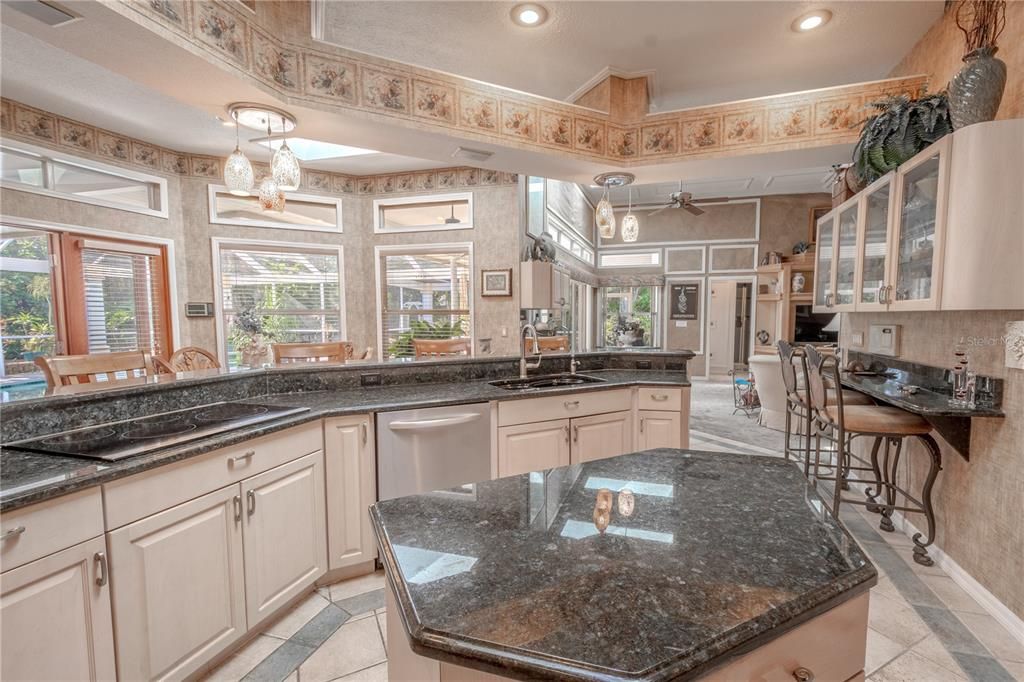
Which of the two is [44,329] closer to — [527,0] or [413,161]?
[413,161]

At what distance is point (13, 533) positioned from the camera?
1089 millimetres

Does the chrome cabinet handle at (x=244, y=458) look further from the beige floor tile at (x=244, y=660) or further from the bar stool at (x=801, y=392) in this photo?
the bar stool at (x=801, y=392)

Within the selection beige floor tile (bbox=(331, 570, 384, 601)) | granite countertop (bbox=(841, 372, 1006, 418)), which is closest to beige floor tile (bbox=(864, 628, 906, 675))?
granite countertop (bbox=(841, 372, 1006, 418))

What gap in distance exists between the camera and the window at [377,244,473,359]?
5.61 m

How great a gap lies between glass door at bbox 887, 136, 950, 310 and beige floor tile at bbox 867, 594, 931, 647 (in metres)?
1.39

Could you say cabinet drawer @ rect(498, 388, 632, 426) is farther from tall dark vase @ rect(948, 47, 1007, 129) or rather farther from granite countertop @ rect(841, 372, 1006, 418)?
tall dark vase @ rect(948, 47, 1007, 129)

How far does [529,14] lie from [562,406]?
7.66 ft

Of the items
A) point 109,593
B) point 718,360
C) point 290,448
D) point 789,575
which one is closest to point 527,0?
point 290,448

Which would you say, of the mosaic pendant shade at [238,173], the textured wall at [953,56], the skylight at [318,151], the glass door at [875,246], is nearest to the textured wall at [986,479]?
the glass door at [875,246]

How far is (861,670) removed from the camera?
2.54ft

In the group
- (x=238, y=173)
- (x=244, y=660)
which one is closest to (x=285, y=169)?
(x=238, y=173)

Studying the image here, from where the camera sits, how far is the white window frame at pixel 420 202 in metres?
5.42

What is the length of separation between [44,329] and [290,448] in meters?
3.77

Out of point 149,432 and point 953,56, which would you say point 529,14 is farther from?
point 149,432
